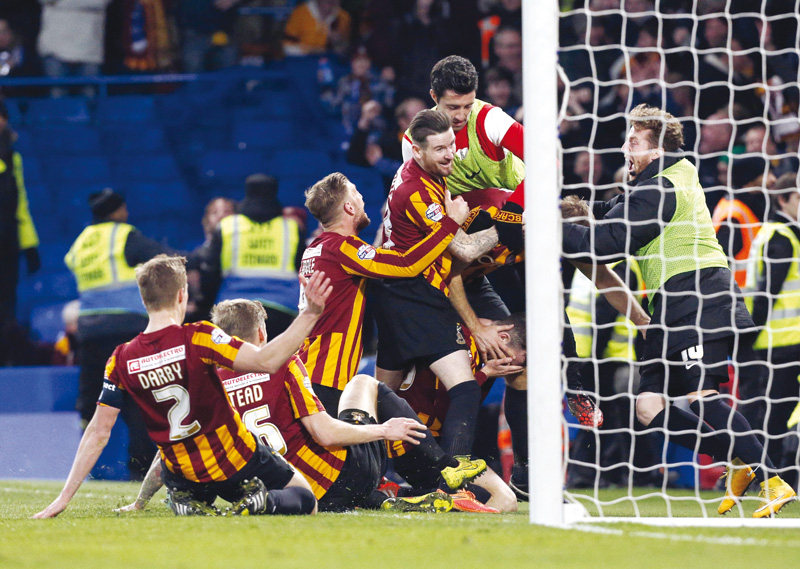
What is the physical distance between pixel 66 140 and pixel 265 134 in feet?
6.90

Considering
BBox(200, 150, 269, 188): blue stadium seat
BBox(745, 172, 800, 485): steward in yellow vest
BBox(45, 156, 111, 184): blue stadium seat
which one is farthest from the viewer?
BBox(45, 156, 111, 184): blue stadium seat

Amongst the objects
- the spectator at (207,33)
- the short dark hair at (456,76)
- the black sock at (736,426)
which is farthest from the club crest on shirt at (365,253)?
the spectator at (207,33)

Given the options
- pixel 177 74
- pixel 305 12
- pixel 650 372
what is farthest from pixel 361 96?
pixel 650 372

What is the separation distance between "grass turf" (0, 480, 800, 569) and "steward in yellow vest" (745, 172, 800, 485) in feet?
9.99

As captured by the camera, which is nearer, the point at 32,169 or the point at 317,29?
the point at 32,169

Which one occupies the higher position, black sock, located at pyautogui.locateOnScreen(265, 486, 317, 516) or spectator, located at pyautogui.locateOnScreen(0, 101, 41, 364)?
spectator, located at pyautogui.locateOnScreen(0, 101, 41, 364)

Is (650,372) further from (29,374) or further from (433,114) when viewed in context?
(29,374)

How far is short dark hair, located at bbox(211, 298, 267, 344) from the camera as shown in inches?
186

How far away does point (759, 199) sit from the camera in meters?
7.85

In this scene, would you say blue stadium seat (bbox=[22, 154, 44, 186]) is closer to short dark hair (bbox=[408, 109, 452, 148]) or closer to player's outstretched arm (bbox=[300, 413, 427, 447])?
short dark hair (bbox=[408, 109, 452, 148])

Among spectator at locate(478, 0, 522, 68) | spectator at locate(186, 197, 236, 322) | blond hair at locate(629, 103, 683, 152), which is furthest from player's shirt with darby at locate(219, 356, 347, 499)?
spectator at locate(478, 0, 522, 68)

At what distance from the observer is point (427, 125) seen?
5.12 meters

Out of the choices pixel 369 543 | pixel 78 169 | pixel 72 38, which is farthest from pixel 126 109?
pixel 369 543

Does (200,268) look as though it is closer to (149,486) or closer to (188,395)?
(149,486)
